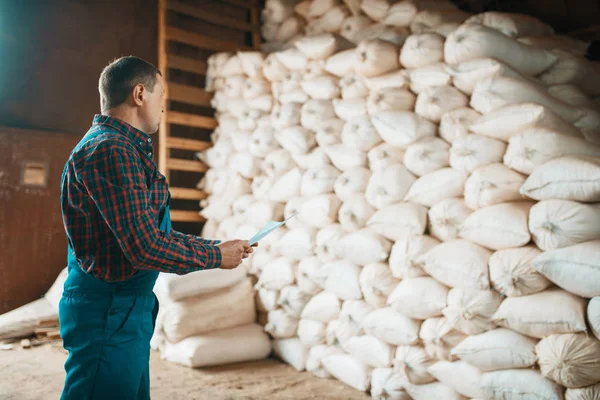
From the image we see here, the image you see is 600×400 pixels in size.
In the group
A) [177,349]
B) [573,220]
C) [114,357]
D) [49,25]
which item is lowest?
[177,349]

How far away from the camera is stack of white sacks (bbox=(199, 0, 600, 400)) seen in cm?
194

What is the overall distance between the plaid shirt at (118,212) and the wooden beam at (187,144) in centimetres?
279

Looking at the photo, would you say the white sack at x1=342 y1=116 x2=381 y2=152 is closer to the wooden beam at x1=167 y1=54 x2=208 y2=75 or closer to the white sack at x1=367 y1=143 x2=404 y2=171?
the white sack at x1=367 y1=143 x2=404 y2=171

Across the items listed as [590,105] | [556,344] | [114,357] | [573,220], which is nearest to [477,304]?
[556,344]

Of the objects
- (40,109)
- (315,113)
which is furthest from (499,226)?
(40,109)

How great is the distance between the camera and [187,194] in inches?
162

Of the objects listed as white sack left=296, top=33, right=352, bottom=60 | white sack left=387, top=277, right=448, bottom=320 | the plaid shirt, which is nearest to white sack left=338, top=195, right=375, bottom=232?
white sack left=387, top=277, right=448, bottom=320

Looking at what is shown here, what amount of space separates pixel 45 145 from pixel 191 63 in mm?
1297

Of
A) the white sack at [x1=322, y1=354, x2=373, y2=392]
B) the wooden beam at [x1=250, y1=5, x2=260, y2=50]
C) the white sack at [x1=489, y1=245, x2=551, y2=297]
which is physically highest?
the wooden beam at [x1=250, y1=5, x2=260, y2=50]

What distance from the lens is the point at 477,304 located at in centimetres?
209

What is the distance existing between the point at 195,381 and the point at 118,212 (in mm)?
1920

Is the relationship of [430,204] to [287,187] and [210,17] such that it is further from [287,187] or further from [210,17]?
[210,17]

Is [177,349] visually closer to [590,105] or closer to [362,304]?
[362,304]

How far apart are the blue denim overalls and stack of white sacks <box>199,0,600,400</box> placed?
1.40m
